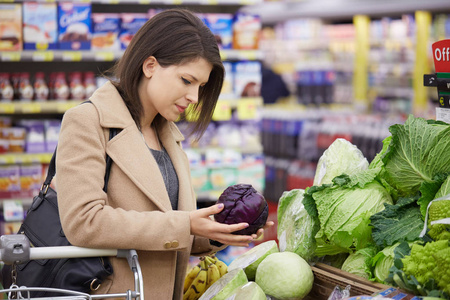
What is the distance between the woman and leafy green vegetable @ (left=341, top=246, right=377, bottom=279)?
32 centimetres

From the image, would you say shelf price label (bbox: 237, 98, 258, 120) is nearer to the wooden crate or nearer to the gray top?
the gray top

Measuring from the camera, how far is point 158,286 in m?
1.87

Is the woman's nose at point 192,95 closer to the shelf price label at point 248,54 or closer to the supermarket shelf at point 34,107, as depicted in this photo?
the supermarket shelf at point 34,107

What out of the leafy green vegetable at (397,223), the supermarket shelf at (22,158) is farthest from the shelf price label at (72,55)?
the leafy green vegetable at (397,223)

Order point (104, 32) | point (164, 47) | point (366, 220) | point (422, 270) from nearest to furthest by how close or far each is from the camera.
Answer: point (422, 270) < point (366, 220) < point (164, 47) < point (104, 32)

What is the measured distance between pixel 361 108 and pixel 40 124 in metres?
4.61

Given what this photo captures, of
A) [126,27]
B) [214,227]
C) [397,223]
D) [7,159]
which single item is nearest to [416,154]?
[397,223]

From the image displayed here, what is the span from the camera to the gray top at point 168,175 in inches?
77.8

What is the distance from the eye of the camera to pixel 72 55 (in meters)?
4.17

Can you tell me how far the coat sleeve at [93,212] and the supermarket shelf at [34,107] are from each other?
2.65 m

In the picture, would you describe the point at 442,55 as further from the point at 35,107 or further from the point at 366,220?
the point at 35,107

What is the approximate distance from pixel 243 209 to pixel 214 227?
0.10m

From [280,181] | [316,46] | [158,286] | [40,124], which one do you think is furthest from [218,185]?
[316,46]

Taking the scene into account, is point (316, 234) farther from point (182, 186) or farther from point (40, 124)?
point (40, 124)
